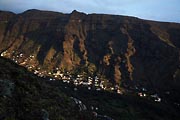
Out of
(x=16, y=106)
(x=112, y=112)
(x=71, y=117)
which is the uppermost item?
(x=16, y=106)

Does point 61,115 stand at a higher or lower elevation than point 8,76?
lower

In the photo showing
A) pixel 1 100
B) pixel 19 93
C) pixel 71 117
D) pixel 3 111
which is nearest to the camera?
pixel 3 111

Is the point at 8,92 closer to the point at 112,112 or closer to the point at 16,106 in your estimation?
the point at 16,106

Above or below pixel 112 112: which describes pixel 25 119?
above

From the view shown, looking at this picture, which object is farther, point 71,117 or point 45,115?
point 71,117

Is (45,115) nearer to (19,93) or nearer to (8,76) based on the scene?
(19,93)

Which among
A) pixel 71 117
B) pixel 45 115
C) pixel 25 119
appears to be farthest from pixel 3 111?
pixel 71 117

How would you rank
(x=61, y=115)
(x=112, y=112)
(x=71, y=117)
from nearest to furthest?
(x=61, y=115)
(x=71, y=117)
(x=112, y=112)

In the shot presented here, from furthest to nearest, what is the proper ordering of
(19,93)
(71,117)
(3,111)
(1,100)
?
(71,117)
(19,93)
(1,100)
(3,111)

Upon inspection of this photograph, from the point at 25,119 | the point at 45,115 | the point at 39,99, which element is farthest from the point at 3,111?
the point at 39,99
